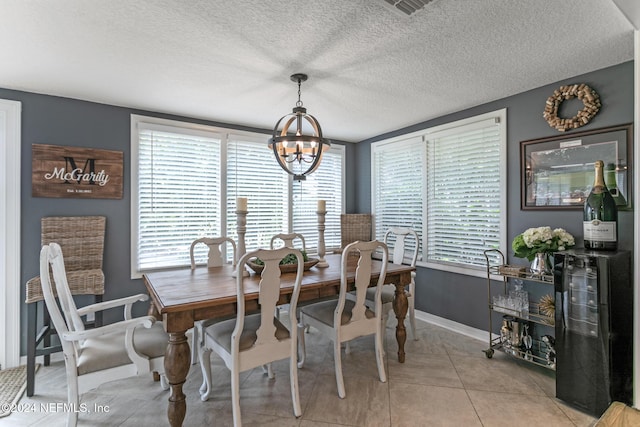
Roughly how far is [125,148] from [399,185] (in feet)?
11.0

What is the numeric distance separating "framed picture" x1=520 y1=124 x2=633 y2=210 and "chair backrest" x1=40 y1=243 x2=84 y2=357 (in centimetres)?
370

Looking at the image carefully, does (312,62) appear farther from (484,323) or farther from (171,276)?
(484,323)

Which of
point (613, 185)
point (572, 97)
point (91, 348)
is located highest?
point (572, 97)

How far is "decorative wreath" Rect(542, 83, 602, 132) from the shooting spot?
255cm

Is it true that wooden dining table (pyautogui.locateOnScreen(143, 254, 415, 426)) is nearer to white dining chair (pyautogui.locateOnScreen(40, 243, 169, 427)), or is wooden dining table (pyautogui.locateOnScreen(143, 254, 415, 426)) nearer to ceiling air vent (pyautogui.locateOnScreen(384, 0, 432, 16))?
white dining chair (pyautogui.locateOnScreen(40, 243, 169, 427))

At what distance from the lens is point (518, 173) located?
3.11m

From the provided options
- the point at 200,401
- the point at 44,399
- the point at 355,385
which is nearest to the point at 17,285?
the point at 44,399

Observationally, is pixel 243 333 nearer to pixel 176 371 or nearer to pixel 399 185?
pixel 176 371

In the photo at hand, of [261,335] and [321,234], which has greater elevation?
[321,234]

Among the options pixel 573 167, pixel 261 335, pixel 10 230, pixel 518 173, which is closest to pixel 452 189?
pixel 518 173

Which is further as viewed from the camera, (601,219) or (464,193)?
(464,193)

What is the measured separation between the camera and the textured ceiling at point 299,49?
1794mm

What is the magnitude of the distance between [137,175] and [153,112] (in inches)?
28.8

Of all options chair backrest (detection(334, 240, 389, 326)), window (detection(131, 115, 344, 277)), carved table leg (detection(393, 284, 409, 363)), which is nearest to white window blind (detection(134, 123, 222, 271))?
window (detection(131, 115, 344, 277))
